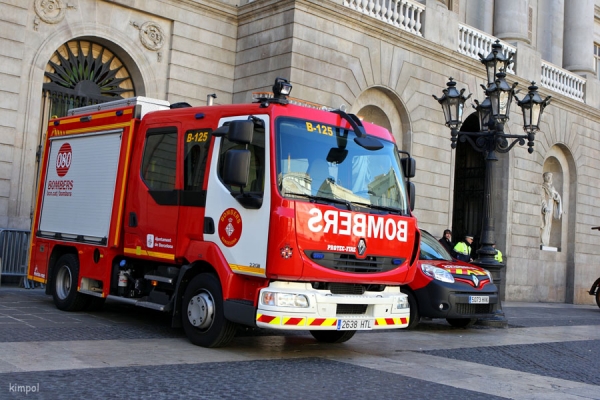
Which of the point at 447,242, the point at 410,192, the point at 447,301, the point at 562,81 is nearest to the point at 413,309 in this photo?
the point at 447,301

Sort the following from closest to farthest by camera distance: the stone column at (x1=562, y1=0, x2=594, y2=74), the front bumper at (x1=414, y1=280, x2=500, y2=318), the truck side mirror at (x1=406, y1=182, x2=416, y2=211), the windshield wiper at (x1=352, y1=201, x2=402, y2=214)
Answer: the windshield wiper at (x1=352, y1=201, x2=402, y2=214) < the truck side mirror at (x1=406, y1=182, x2=416, y2=211) < the front bumper at (x1=414, y1=280, x2=500, y2=318) < the stone column at (x1=562, y1=0, x2=594, y2=74)

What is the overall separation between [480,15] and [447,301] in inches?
637

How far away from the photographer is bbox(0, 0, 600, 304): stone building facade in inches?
582

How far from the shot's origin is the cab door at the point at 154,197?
8.65 metres

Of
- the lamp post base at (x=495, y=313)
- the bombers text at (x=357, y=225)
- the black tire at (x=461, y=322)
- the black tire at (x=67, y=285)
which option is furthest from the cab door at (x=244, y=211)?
the lamp post base at (x=495, y=313)

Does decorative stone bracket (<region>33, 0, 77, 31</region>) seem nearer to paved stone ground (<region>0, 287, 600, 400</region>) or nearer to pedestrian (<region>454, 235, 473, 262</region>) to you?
paved stone ground (<region>0, 287, 600, 400</region>)

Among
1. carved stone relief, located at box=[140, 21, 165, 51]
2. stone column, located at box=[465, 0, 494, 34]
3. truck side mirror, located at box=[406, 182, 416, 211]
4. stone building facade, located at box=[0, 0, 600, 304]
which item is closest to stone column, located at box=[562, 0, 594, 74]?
stone building facade, located at box=[0, 0, 600, 304]

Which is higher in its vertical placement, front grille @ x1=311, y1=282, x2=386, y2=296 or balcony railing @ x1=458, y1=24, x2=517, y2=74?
balcony railing @ x1=458, y1=24, x2=517, y2=74

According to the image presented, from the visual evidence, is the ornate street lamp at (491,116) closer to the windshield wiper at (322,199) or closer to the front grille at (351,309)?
the front grille at (351,309)

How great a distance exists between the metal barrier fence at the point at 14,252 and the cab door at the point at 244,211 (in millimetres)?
7006

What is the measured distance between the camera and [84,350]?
726 cm

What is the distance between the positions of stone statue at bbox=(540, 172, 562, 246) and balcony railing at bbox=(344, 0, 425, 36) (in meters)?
8.06

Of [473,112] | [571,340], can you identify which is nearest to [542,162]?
[473,112]

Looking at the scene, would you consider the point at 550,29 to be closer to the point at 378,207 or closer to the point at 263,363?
the point at 378,207
